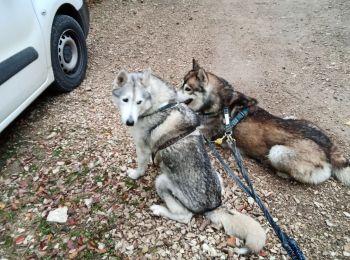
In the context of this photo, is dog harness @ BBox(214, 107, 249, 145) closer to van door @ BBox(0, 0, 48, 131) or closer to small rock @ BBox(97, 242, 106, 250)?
small rock @ BBox(97, 242, 106, 250)

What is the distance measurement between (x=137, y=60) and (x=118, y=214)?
3327 millimetres

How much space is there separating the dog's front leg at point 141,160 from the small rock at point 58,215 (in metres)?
0.81

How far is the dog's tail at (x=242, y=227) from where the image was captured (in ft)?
9.04

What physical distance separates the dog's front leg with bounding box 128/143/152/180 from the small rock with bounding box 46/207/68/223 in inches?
31.8

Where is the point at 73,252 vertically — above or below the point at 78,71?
below

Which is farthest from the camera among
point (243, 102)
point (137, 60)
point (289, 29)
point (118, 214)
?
point (289, 29)

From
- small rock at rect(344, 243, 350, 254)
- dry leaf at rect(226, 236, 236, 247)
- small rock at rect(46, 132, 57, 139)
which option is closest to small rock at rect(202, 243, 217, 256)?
dry leaf at rect(226, 236, 236, 247)

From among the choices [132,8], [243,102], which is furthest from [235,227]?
[132,8]

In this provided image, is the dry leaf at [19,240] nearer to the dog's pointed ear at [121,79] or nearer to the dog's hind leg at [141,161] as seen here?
the dog's hind leg at [141,161]

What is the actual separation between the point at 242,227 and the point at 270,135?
1.41m

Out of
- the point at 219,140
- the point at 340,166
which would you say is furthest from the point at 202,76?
the point at 340,166

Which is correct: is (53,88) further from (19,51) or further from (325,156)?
(325,156)

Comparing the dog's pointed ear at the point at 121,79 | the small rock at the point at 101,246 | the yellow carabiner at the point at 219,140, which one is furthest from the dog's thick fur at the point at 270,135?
the small rock at the point at 101,246

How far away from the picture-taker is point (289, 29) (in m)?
6.75
